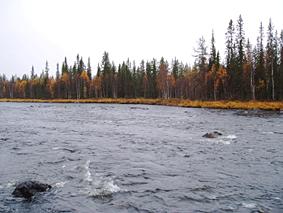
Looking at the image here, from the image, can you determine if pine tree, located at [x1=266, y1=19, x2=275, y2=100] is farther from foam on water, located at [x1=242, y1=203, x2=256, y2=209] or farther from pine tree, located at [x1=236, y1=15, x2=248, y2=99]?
foam on water, located at [x1=242, y1=203, x2=256, y2=209]

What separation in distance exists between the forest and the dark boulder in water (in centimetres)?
5249

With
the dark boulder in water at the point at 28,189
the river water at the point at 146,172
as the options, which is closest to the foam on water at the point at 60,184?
the river water at the point at 146,172

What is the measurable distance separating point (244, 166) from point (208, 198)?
4.91 metres

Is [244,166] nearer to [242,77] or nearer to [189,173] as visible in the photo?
[189,173]

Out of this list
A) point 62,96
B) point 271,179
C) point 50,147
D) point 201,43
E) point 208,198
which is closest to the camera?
point 208,198

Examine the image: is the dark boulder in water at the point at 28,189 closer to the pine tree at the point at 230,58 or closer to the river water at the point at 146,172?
the river water at the point at 146,172

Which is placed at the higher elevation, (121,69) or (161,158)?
(121,69)

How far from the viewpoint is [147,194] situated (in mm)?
11039

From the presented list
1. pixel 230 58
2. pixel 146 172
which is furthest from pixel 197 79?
pixel 146 172

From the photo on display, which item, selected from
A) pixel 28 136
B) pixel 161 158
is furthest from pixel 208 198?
pixel 28 136

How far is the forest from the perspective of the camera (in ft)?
216

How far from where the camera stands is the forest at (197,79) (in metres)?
65.9

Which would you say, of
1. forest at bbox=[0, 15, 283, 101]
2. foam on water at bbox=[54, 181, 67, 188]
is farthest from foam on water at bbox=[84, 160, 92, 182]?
forest at bbox=[0, 15, 283, 101]

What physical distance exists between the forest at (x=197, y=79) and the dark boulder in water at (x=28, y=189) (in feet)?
172
